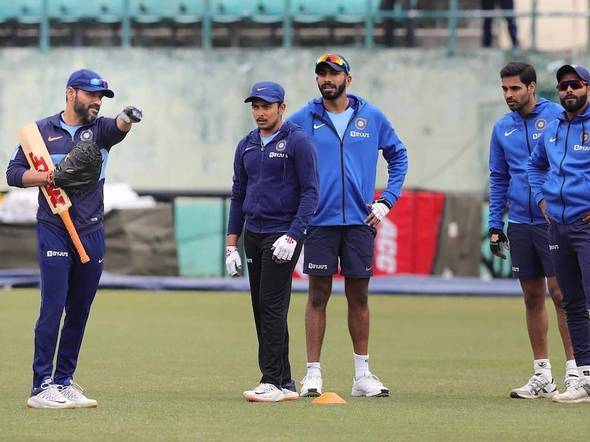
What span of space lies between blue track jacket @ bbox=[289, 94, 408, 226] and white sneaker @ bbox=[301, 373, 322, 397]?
1097 millimetres

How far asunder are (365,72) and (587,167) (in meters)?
16.0

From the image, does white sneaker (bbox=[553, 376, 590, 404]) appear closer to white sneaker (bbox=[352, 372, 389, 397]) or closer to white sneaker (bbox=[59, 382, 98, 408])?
white sneaker (bbox=[352, 372, 389, 397])

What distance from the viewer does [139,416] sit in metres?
8.71

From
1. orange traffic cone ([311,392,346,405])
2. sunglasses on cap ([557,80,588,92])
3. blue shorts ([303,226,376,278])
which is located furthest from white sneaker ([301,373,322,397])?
sunglasses on cap ([557,80,588,92])

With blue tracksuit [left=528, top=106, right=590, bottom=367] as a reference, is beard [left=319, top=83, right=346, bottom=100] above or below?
above

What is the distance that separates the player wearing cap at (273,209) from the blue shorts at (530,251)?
5.78 feet

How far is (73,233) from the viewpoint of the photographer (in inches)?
355

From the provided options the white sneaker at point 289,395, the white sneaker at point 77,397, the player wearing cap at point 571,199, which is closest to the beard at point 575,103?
the player wearing cap at point 571,199

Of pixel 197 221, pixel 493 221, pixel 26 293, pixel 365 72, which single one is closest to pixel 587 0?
pixel 365 72

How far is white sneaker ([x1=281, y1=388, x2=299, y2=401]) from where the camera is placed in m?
9.68

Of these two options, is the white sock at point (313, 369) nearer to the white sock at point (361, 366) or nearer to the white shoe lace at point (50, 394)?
the white sock at point (361, 366)

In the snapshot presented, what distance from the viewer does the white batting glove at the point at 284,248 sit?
30.7 feet

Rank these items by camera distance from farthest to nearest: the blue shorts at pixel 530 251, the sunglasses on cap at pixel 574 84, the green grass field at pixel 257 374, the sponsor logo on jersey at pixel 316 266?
the blue shorts at pixel 530 251, the sponsor logo on jersey at pixel 316 266, the sunglasses on cap at pixel 574 84, the green grass field at pixel 257 374

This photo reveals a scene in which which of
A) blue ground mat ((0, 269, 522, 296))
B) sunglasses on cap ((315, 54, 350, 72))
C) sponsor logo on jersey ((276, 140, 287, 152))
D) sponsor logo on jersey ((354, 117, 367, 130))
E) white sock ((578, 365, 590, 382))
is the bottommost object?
blue ground mat ((0, 269, 522, 296))
